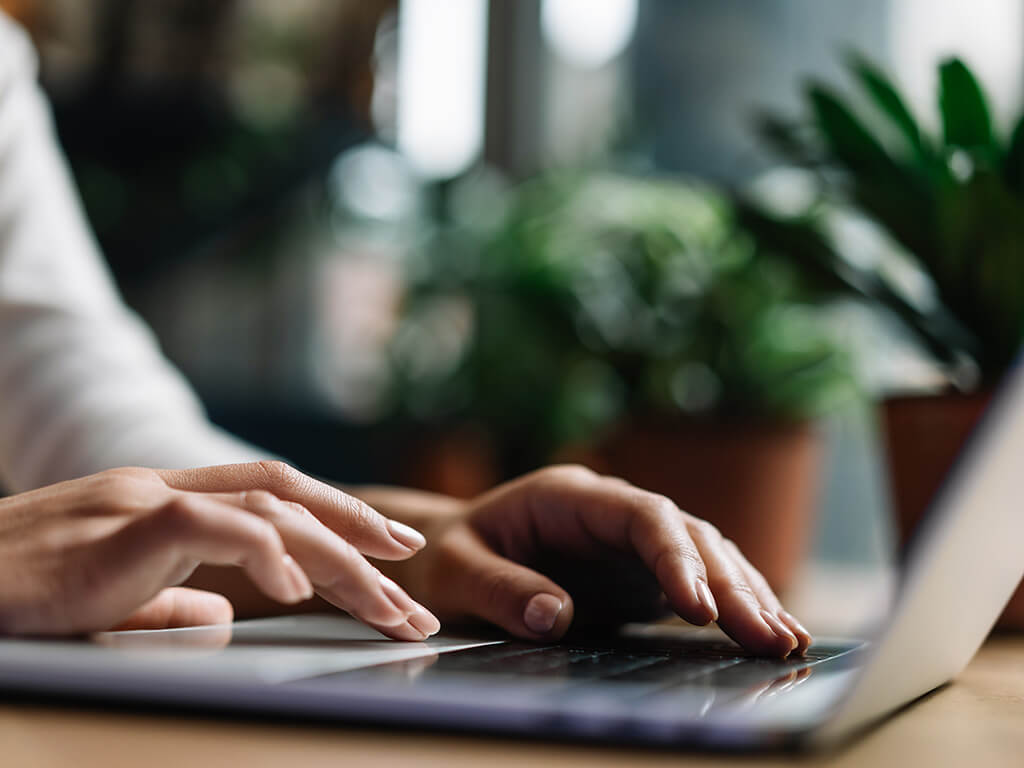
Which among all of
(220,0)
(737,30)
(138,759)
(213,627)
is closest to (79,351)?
(213,627)

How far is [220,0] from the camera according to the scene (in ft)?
6.55

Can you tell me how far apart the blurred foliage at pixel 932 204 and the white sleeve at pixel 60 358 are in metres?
0.52

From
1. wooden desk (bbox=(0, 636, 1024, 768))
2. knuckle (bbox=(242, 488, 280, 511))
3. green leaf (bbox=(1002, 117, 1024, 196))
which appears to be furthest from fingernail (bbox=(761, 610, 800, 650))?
green leaf (bbox=(1002, 117, 1024, 196))

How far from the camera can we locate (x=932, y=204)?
0.77m

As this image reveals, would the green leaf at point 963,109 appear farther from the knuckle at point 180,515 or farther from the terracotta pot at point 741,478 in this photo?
the knuckle at point 180,515

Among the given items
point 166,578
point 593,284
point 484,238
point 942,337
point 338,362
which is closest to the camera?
point 166,578

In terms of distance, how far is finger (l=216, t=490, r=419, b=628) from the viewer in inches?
13.1

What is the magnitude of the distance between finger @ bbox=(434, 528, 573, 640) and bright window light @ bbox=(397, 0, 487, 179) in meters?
1.52

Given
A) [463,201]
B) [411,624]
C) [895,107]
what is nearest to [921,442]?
[895,107]

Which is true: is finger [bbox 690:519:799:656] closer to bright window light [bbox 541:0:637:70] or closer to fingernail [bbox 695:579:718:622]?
fingernail [bbox 695:579:718:622]

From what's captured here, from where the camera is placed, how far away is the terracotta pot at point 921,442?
738mm

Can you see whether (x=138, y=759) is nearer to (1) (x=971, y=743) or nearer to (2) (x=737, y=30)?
(1) (x=971, y=743)

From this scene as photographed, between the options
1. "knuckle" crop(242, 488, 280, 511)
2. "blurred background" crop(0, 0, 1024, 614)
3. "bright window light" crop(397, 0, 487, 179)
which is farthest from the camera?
"bright window light" crop(397, 0, 487, 179)

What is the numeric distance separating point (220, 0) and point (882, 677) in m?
2.06
